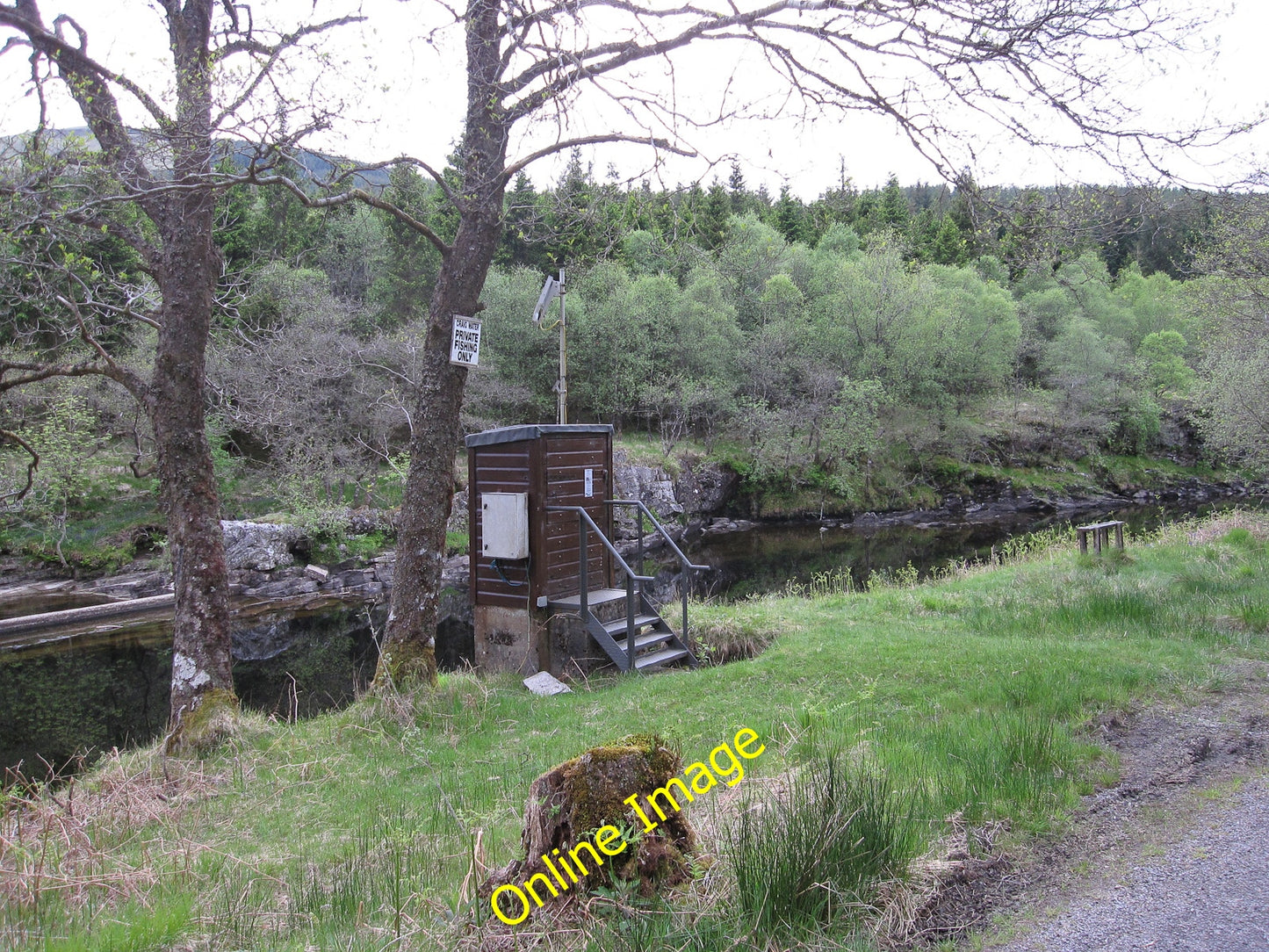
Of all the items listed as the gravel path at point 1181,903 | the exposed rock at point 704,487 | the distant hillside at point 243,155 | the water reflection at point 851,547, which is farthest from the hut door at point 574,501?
A: the exposed rock at point 704,487

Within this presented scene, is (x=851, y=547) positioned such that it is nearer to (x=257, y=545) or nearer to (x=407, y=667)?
(x=257, y=545)

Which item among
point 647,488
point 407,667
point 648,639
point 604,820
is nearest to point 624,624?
point 648,639

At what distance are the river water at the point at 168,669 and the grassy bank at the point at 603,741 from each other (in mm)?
1327

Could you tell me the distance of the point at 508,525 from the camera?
9.20 m

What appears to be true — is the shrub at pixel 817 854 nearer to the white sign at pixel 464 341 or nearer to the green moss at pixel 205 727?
the white sign at pixel 464 341

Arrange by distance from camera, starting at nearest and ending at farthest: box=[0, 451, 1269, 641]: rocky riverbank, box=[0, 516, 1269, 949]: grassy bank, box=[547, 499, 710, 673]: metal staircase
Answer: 1. box=[0, 516, 1269, 949]: grassy bank
2. box=[547, 499, 710, 673]: metal staircase
3. box=[0, 451, 1269, 641]: rocky riverbank

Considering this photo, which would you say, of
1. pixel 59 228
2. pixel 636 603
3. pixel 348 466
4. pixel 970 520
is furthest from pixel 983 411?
pixel 59 228

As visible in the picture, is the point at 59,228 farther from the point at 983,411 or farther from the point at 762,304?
the point at 983,411

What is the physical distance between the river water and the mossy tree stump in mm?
4746

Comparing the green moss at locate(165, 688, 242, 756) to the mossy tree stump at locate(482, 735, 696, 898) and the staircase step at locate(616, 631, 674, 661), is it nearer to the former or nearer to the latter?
the staircase step at locate(616, 631, 674, 661)

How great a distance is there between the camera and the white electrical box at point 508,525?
30.1ft

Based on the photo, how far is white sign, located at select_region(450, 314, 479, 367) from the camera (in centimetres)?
741

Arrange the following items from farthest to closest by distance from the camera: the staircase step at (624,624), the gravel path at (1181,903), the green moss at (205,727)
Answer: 1. the staircase step at (624,624)
2. the green moss at (205,727)
3. the gravel path at (1181,903)

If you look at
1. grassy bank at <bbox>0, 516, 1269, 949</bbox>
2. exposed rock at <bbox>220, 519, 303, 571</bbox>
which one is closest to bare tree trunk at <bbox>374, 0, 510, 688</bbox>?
grassy bank at <bbox>0, 516, 1269, 949</bbox>
